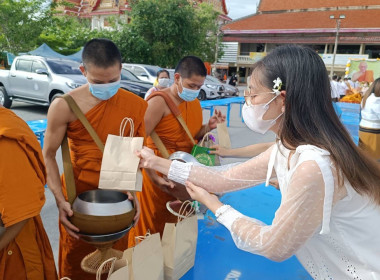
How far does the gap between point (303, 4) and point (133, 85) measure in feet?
74.6

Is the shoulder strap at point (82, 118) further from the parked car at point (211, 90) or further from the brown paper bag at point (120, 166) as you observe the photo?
the parked car at point (211, 90)

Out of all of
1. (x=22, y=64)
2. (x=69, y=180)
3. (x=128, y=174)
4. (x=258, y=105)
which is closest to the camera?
(x=258, y=105)

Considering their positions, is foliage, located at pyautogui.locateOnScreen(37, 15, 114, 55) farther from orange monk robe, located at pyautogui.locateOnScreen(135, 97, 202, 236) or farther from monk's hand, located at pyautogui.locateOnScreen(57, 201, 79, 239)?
monk's hand, located at pyautogui.locateOnScreen(57, 201, 79, 239)

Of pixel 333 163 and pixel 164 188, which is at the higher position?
pixel 333 163

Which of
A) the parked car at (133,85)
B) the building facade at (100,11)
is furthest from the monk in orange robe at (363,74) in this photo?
the building facade at (100,11)

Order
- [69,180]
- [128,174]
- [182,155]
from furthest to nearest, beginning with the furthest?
[182,155] → [69,180] → [128,174]

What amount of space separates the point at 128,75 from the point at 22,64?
2958mm

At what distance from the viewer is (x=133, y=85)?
874 centimetres

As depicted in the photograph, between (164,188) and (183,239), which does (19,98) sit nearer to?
(164,188)

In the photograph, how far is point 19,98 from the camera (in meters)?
7.82

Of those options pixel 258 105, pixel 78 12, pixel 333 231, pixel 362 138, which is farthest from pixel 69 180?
pixel 78 12

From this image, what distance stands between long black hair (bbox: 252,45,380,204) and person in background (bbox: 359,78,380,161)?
11.5 ft

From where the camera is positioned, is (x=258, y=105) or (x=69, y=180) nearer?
(x=258, y=105)

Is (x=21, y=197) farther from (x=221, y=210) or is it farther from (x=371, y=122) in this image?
(x=371, y=122)
